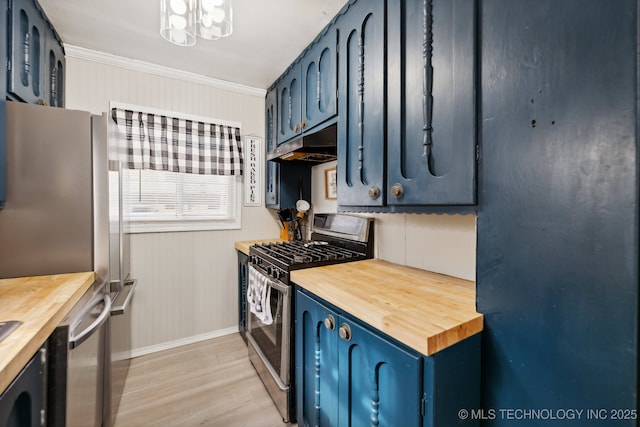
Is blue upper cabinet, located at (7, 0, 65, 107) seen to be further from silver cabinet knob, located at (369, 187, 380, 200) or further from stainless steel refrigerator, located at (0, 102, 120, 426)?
silver cabinet knob, located at (369, 187, 380, 200)

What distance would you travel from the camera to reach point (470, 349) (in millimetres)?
828

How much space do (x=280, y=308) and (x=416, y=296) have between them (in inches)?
32.6

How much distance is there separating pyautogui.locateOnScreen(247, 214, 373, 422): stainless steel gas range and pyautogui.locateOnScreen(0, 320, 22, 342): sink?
99 centimetres

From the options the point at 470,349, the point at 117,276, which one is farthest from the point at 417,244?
the point at 117,276

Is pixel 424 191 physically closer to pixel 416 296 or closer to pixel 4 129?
pixel 416 296

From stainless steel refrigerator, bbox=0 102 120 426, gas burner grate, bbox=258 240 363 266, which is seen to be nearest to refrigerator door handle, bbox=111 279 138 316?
stainless steel refrigerator, bbox=0 102 120 426

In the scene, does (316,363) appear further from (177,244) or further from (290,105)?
(290,105)

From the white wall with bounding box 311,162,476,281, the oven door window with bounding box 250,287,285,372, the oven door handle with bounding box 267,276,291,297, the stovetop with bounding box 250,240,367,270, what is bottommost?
the oven door window with bounding box 250,287,285,372

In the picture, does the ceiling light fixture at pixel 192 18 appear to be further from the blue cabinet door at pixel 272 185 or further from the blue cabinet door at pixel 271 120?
the blue cabinet door at pixel 272 185

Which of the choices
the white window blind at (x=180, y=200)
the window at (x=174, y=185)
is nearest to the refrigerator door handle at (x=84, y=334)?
the window at (x=174, y=185)

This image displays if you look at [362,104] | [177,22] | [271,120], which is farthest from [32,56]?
[362,104]

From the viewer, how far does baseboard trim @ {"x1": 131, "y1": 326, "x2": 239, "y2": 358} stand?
2225 millimetres

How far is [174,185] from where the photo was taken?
2.35 m

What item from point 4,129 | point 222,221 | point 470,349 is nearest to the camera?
point 470,349
